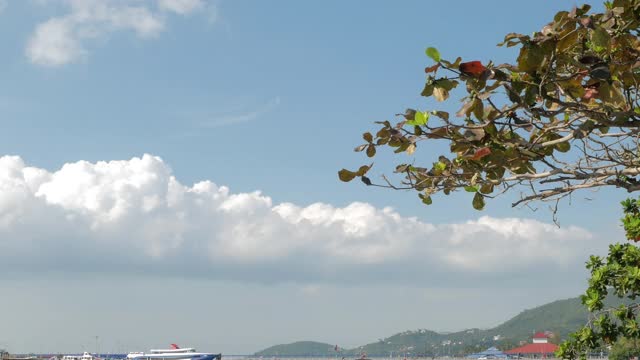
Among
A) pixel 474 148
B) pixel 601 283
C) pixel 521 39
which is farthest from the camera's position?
pixel 601 283

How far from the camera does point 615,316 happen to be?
677 inches

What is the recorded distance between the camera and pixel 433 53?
23.3 feet

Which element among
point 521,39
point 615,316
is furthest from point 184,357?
point 521,39

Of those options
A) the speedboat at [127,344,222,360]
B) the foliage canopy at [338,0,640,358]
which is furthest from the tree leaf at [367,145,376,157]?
the speedboat at [127,344,222,360]

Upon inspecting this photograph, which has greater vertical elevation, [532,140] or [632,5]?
[632,5]

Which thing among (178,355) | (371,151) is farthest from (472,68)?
(178,355)

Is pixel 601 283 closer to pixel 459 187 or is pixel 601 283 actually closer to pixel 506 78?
pixel 459 187

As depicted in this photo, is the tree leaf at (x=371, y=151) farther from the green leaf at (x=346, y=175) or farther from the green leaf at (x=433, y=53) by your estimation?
the green leaf at (x=433, y=53)

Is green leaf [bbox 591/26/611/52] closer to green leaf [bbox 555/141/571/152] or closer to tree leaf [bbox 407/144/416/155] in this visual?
green leaf [bbox 555/141/571/152]

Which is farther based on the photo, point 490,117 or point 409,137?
point 409,137

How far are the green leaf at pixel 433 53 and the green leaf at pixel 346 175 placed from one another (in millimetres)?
2321

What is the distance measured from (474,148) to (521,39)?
4.87 feet

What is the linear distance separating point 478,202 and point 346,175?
1.70 meters

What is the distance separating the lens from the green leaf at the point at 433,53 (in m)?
7.05
